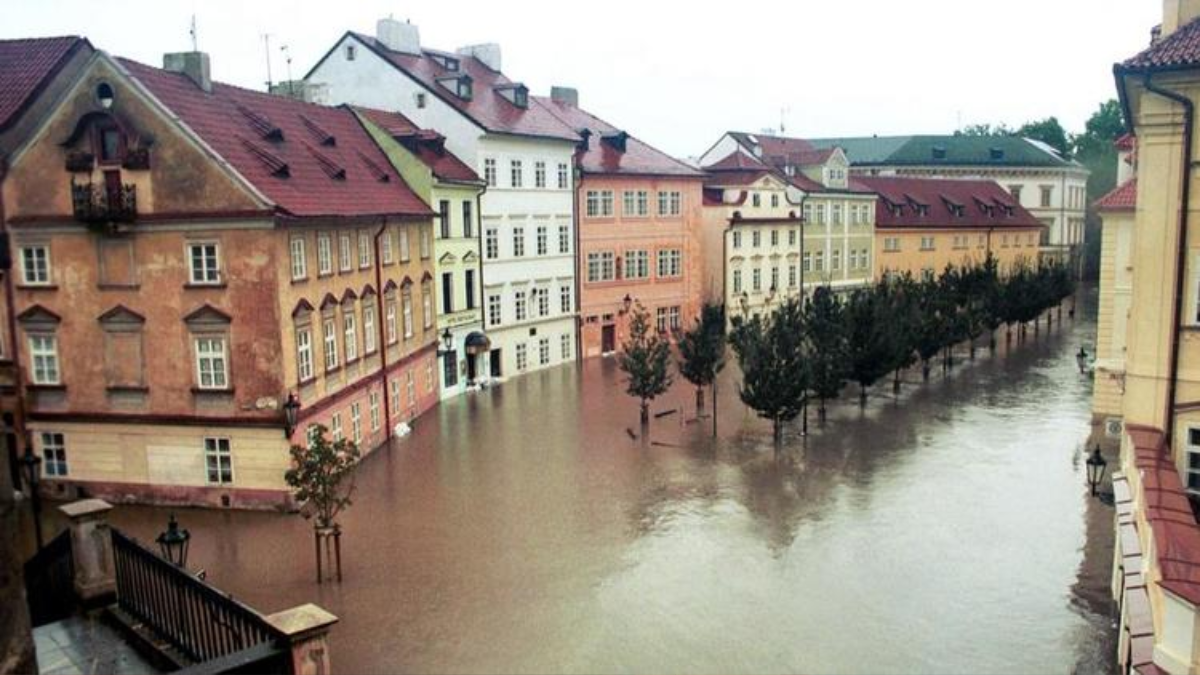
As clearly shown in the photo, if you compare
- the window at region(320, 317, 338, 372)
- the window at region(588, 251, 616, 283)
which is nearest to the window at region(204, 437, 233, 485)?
the window at region(320, 317, 338, 372)

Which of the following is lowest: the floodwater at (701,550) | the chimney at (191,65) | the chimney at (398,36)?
the floodwater at (701,550)

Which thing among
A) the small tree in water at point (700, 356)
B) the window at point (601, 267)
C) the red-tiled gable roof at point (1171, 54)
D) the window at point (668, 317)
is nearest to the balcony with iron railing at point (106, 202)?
the small tree in water at point (700, 356)

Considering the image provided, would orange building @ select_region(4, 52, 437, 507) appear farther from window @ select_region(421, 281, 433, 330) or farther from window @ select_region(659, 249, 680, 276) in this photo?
window @ select_region(659, 249, 680, 276)

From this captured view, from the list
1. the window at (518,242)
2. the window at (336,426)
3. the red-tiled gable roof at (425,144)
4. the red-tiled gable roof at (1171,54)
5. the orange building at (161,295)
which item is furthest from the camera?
the window at (518,242)

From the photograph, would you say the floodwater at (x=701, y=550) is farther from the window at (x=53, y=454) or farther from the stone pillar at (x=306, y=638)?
the stone pillar at (x=306, y=638)

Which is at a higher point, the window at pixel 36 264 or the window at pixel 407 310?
the window at pixel 36 264

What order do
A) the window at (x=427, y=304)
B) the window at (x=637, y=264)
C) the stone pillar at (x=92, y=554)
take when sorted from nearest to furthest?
the stone pillar at (x=92, y=554) < the window at (x=427, y=304) < the window at (x=637, y=264)

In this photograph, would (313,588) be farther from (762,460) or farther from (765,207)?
(765,207)

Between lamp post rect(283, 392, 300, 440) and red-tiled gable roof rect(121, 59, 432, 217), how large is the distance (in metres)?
4.23

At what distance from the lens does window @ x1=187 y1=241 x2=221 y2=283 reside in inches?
872

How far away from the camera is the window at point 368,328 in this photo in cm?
2822

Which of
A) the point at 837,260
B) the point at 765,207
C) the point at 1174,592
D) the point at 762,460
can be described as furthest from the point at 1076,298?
the point at 1174,592

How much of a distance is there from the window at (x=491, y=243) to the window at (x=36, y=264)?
59.9 ft

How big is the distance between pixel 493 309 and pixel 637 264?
996cm
